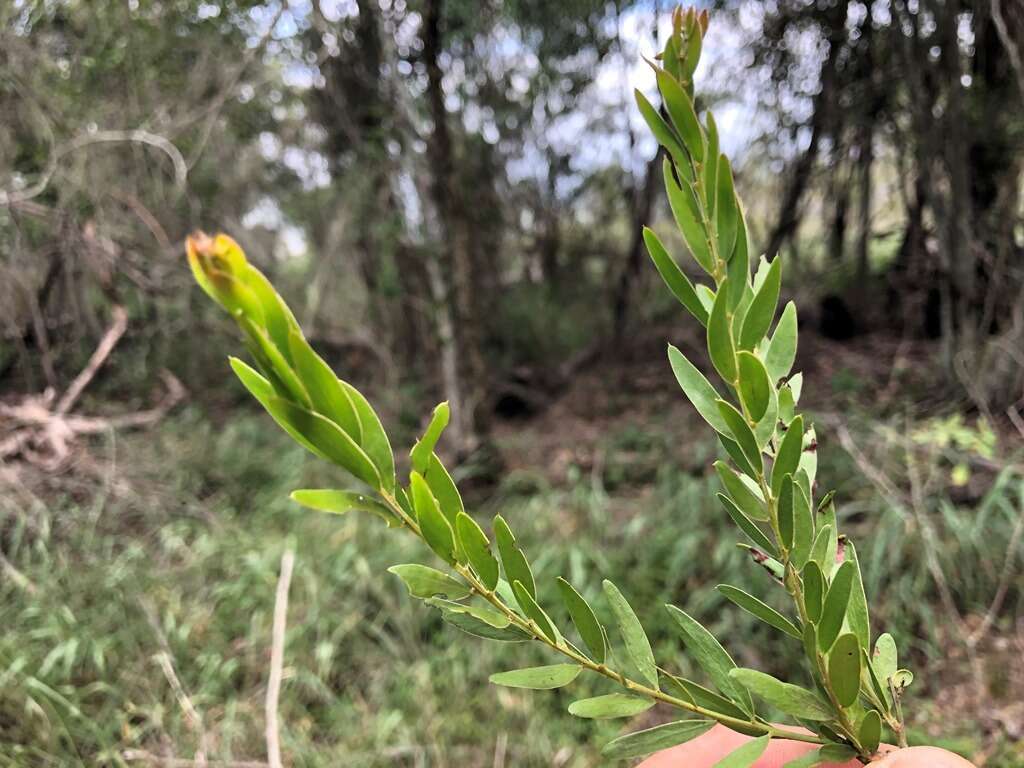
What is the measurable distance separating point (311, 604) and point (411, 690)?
1.89 feet

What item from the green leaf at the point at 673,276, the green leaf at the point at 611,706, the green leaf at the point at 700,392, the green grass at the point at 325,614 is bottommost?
the green grass at the point at 325,614

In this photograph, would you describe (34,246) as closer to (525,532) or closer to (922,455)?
(525,532)

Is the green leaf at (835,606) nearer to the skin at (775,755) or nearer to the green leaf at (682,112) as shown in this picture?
the skin at (775,755)

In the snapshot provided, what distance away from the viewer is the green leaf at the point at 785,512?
0.99ft

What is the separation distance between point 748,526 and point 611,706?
0.11m

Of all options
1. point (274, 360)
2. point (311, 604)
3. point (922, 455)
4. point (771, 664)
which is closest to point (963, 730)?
point (771, 664)

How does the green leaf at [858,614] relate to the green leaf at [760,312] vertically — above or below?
below

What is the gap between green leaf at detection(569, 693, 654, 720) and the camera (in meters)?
0.31

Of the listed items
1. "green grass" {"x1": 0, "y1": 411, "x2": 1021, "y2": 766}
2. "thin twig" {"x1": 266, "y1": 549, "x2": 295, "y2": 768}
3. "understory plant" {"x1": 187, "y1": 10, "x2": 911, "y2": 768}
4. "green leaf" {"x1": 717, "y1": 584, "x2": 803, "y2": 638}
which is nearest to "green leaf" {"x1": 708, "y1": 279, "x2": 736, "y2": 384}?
"understory plant" {"x1": 187, "y1": 10, "x2": 911, "y2": 768}

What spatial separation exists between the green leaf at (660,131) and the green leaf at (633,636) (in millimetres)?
216

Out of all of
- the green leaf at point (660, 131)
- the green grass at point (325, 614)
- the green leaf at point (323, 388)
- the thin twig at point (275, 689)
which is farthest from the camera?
the green grass at point (325, 614)

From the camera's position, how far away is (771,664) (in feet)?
7.09

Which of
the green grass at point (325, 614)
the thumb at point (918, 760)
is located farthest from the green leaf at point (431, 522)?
the green grass at point (325, 614)

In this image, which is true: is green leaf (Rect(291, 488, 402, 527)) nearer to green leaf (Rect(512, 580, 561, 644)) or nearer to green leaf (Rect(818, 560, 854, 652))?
green leaf (Rect(512, 580, 561, 644))
